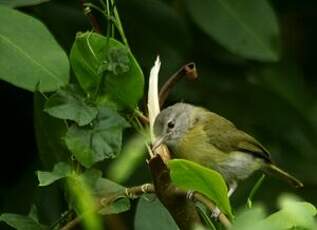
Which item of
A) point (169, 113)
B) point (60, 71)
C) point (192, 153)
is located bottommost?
point (192, 153)

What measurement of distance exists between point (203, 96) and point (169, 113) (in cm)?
17

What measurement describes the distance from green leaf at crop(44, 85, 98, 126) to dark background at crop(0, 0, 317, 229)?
2.84 ft

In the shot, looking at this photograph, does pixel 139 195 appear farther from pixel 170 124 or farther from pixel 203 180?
pixel 170 124

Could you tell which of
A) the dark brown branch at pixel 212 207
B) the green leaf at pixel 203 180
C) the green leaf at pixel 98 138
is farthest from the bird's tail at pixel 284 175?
the green leaf at pixel 203 180

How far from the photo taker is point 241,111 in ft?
14.1

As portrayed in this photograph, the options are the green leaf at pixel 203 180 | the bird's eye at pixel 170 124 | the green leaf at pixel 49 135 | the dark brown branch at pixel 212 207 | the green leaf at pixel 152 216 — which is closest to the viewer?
the green leaf at pixel 203 180

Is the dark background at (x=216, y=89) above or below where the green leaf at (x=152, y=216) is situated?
below

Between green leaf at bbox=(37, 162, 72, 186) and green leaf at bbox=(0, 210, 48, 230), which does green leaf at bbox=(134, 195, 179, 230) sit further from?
green leaf at bbox=(0, 210, 48, 230)

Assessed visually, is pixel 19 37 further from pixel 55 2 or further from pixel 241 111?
pixel 241 111

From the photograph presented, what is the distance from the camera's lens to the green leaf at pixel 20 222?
2.58 metres

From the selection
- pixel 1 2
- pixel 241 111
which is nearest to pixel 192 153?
pixel 241 111

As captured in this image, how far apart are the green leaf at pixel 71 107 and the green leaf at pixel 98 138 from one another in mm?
33

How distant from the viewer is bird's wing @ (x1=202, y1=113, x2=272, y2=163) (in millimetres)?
4156

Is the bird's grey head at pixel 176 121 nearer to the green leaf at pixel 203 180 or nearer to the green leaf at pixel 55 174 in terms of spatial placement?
the green leaf at pixel 55 174
